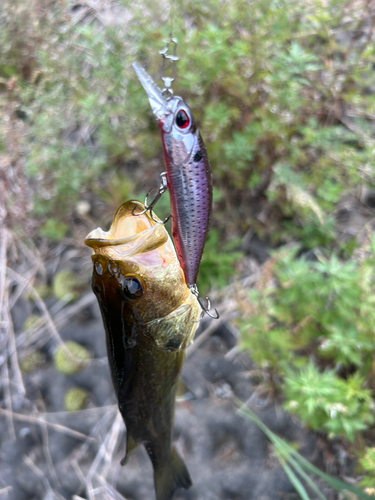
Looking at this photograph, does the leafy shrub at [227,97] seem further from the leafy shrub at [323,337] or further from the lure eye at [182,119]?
the lure eye at [182,119]

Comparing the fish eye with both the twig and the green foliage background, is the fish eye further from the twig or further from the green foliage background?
the twig

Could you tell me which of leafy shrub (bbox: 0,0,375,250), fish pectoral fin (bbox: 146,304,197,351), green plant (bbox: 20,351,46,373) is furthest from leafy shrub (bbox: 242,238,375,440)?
green plant (bbox: 20,351,46,373)

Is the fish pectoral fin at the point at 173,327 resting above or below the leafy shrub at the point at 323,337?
above

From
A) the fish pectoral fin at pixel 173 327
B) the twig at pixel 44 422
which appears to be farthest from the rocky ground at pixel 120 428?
the fish pectoral fin at pixel 173 327

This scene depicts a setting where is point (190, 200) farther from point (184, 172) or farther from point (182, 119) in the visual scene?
point (182, 119)

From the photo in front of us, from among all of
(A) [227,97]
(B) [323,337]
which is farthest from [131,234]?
(A) [227,97]

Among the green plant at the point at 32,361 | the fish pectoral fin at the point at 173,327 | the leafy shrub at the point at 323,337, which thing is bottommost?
the green plant at the point at 32,361

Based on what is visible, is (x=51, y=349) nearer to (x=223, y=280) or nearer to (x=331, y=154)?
(x=223, y=280)
